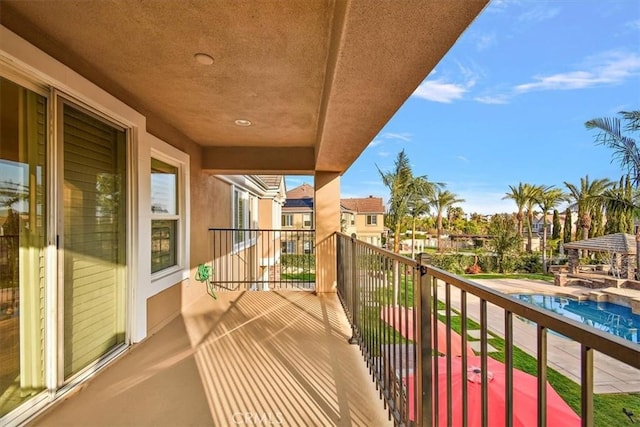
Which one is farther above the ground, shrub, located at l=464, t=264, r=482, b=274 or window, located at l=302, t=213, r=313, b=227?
window, located at l=302, t=213, r=313, b=227

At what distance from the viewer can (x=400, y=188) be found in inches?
570

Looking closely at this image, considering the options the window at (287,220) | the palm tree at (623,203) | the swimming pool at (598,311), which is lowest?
the swimming pool at (598,311)

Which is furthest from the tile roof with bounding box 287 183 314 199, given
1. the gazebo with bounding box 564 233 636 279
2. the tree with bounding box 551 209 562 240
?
the tree with bounding box 551 209 562 240

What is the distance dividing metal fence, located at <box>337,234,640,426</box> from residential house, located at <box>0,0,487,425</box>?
110cm

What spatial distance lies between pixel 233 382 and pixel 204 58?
2.43 m

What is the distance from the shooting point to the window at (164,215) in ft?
11.4

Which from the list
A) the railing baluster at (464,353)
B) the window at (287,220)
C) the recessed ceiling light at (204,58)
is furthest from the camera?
the window at (287,220)

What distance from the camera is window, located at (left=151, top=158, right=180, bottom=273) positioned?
136 inches

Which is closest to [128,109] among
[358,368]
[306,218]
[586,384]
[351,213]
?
[358,368]

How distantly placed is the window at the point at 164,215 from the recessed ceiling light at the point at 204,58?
5.52 ft

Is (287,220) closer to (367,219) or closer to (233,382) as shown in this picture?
(367,219)

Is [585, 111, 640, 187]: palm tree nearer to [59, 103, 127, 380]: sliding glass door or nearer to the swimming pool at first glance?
the swimming pool

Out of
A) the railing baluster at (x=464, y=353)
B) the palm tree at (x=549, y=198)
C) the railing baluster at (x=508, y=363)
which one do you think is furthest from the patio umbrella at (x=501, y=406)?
the palm tree at (x=549, y=198)

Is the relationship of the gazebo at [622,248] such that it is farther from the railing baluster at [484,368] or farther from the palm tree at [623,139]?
the railing baluster at [484,368]
